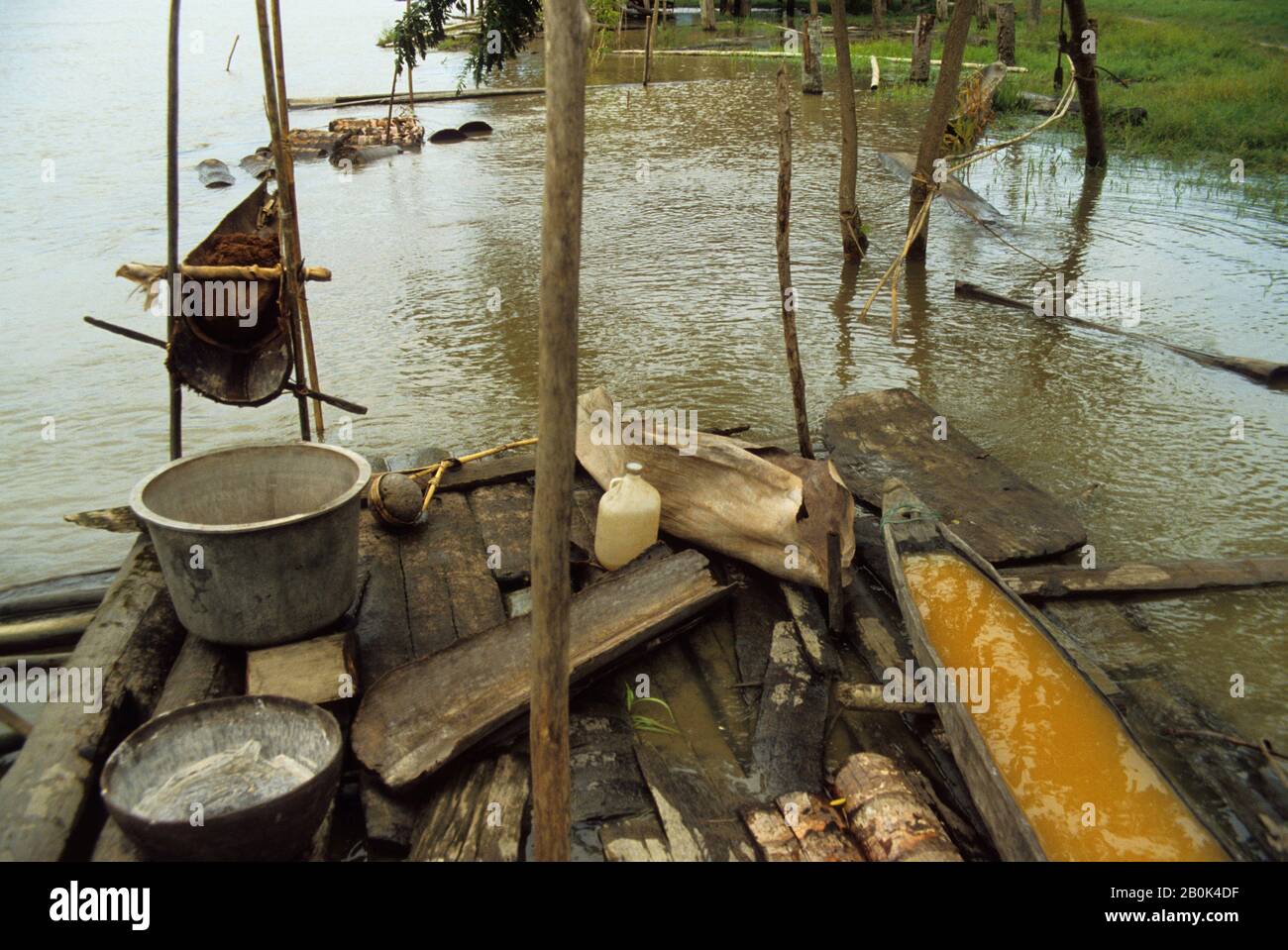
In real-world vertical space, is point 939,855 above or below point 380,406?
below

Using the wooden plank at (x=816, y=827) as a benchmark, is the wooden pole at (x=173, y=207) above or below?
above

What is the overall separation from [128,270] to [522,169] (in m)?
11.1

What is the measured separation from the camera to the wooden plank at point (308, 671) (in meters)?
3.78

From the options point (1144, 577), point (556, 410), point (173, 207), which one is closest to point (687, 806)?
point (556, 410)

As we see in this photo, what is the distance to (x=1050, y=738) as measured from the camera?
3.90 m

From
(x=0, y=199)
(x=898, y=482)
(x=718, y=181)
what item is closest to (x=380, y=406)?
(x=898, y=482)

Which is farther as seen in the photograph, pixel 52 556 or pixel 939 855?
pixel 52 556

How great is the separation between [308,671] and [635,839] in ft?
4.42

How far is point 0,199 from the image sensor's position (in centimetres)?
1406

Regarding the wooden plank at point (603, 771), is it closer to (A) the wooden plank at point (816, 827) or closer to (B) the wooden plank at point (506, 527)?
(A) the wooden plank at point (816, 827)

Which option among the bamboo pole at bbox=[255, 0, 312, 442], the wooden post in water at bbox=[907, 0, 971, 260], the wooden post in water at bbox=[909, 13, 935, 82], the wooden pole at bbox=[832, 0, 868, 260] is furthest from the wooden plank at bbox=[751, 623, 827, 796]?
the wooden post in water at bbox=[909, 13, 935, 82]

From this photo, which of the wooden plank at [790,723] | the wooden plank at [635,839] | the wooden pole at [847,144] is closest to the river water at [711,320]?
the wooden pole at [847,144]

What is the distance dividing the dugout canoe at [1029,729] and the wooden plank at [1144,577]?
1.41 feet
